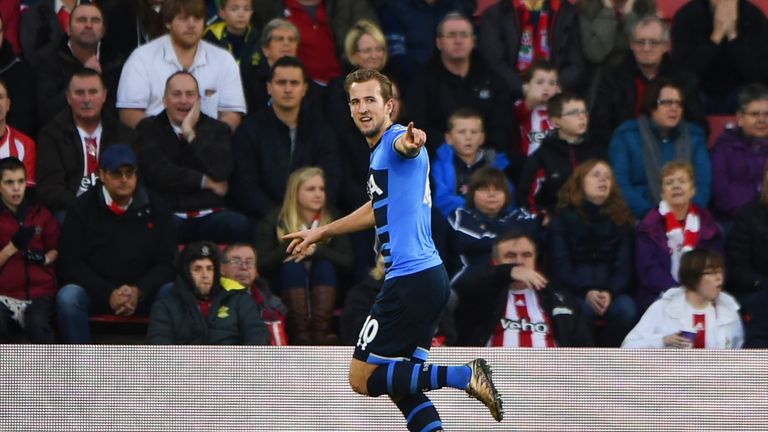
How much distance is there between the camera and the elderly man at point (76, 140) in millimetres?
9570

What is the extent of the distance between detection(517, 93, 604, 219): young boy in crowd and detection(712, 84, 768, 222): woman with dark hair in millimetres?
756

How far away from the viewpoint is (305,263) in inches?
368

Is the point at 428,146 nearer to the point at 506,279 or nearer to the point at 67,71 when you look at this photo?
the point at 506,279

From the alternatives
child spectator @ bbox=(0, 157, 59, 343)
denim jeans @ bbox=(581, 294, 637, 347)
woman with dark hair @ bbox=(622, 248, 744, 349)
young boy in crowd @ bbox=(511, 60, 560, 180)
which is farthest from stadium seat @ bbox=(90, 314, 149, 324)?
woman with dark hair @ bbox=(622, 248, 744, 349)

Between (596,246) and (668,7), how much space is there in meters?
2.98

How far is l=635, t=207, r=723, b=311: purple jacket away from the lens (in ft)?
30.7

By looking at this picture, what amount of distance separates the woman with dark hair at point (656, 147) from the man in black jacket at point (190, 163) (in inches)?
90.2

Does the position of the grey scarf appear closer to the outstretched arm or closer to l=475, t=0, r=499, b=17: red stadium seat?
l=475, t=0, r=499, b=17: red stadium seat

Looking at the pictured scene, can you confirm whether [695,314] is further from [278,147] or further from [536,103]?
[278,147]

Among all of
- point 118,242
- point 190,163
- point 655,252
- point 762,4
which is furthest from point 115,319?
point 762,4

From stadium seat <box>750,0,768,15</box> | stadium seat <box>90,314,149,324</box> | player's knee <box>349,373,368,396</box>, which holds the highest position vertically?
stadium seat <box>750,0,768,15</box>

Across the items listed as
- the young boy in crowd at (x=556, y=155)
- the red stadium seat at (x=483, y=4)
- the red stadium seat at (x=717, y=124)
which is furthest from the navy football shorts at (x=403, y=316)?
the red stadium seat at (x=483, y=4)

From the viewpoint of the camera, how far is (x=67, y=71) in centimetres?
1008

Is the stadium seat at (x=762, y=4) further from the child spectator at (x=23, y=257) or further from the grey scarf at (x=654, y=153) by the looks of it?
the child spectator at (x=23, y=257)
